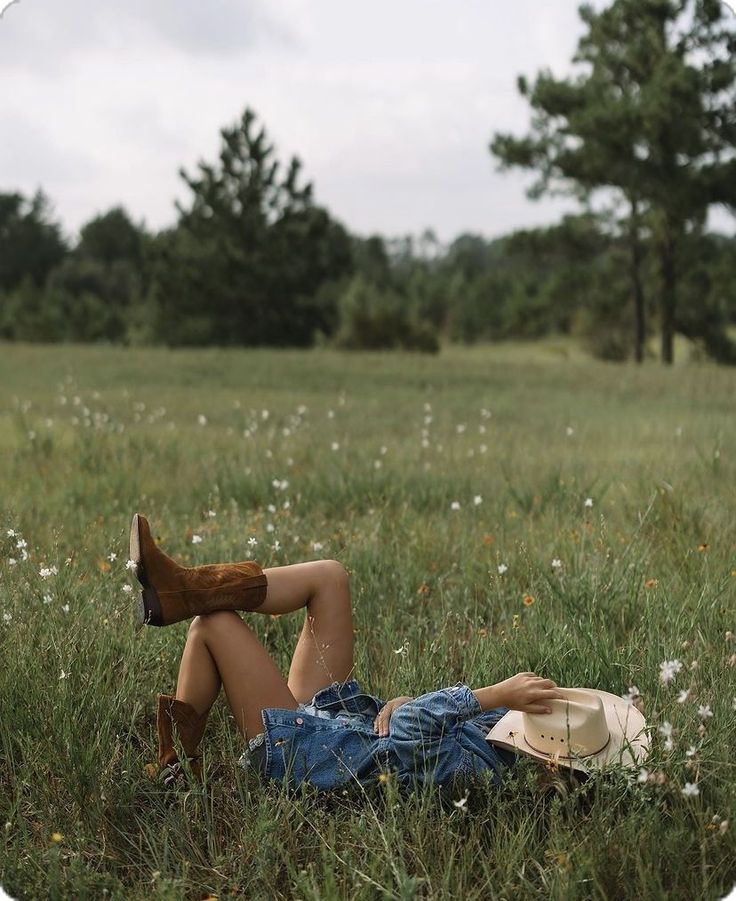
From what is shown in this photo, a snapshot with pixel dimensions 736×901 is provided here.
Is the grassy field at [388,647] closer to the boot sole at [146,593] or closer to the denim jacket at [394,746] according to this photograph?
the denim jacket at [394,746]

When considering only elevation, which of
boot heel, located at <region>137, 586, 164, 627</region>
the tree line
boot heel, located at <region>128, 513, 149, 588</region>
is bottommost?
boot heel, located at <region>137, 586, 164, 627</region>

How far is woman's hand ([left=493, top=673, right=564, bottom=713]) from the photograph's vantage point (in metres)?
2.81

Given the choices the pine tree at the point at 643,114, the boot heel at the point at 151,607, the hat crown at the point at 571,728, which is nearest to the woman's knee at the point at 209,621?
the boot heel at the point at 151,607

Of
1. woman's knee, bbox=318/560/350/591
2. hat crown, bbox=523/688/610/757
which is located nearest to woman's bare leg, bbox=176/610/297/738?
woman's knee, bbox=318/560/350/591

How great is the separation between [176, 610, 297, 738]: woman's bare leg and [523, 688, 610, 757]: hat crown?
868 millimetres

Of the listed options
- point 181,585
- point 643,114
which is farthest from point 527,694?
point 643,114

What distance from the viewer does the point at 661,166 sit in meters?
22.3

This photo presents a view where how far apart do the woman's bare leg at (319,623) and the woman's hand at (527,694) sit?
751mm

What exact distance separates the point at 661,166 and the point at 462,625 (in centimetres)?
2085

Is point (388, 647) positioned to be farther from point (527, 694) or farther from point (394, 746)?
point (527, 694)

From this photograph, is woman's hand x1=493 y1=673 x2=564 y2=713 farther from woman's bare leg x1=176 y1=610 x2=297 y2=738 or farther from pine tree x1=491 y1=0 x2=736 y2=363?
pine tree x1=491 y1=0 x2=736 y2=363

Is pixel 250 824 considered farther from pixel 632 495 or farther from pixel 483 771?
pixel 632 495

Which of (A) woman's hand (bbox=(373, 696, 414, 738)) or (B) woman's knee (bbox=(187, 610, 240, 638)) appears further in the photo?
(B) woman's knee (bbox=(187, 610, 240, 638))

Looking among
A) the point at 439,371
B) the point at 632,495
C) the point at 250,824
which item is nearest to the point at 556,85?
the point at 439,371
